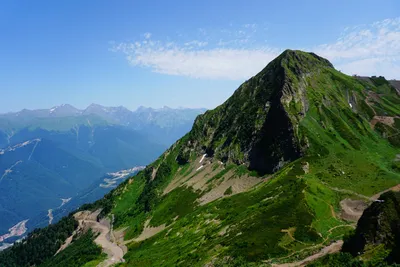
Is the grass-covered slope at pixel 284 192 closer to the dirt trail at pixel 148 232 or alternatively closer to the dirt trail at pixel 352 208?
the dirt trail at pixel 148 232

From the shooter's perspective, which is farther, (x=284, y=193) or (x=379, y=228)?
(x=284, y=193)

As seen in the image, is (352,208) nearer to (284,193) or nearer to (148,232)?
(284,193)

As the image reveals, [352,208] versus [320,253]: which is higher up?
[352,208]

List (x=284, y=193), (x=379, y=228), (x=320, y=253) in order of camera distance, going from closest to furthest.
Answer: (x=379, y=228)
(x=320, y=253)
(x=284, y=193)

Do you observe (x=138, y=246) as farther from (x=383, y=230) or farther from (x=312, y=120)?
(x=383, y=230)

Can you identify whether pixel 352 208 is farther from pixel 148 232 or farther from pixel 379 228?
pixel 148 232

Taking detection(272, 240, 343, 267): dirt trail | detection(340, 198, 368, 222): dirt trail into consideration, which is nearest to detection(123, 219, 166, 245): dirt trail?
detection(340, 198, 368, 222): dirt trail

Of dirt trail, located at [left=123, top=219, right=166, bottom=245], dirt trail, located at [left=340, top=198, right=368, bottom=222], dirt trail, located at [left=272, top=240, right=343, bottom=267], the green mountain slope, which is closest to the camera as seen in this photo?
dirt trail, located at [left=272, top=240, right=343, bottom=267]

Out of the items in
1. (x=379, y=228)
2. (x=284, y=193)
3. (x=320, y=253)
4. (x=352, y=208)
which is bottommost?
(x=320, y=253)

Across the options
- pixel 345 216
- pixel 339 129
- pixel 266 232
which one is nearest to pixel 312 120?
pixel 339 129

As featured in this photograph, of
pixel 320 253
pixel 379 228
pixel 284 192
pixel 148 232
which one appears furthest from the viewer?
pixel 148 232

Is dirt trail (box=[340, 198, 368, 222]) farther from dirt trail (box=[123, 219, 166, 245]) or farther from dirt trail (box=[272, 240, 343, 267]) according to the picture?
dirt trail (box=[123, 219, 166, 245])

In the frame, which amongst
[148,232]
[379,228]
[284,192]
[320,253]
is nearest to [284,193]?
[284,192]
